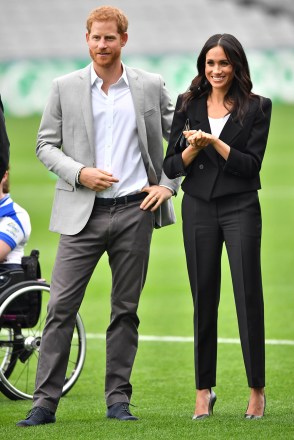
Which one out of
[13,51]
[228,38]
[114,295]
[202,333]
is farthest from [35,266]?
[13,51]

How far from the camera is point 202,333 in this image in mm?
5348

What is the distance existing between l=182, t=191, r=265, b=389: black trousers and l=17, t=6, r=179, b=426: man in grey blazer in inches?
11.3

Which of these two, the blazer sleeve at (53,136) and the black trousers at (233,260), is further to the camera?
the blazer sleeve at (53,136)

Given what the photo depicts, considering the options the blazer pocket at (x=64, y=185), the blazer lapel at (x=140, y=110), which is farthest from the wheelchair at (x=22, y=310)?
the blazer lapel at (x=140, y=110)

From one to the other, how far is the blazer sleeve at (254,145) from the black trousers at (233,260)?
5.2 inches

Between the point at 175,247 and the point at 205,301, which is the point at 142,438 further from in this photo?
the point at 175,247

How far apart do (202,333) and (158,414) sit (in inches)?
21.9

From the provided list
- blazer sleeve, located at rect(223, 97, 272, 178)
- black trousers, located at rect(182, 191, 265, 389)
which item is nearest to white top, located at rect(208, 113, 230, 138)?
blazer sleeve, located at rect(223, 97, 272, 178)

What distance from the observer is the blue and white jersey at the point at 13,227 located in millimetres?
6426

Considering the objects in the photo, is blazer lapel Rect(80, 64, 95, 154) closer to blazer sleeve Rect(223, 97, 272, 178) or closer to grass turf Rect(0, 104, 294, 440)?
blazer sleeve Rect(223, 97, 272, 178)

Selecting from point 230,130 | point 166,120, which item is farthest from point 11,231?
point 230,130

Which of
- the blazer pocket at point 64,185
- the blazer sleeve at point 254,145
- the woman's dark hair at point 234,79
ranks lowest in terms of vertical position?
the blazer pocket at point 64,185

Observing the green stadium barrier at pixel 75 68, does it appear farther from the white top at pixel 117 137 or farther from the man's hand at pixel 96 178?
the man's hand at pixel 96 178

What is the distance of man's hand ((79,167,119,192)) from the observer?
5.27 metres
